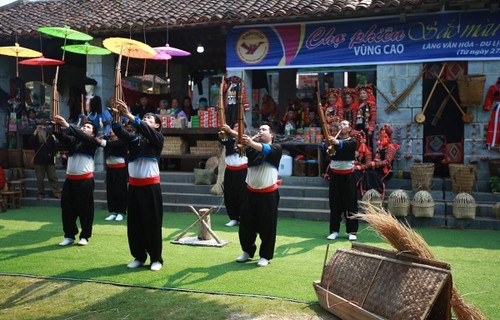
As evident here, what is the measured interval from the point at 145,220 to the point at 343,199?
3.22 meters

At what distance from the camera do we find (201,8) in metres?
12.6

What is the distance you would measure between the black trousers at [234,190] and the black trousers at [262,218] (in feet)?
7.83

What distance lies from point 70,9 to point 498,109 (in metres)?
11.7

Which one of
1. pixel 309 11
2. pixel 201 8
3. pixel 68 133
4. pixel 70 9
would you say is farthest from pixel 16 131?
pixel 309 11

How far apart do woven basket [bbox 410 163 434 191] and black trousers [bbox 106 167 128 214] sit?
5.53 meters

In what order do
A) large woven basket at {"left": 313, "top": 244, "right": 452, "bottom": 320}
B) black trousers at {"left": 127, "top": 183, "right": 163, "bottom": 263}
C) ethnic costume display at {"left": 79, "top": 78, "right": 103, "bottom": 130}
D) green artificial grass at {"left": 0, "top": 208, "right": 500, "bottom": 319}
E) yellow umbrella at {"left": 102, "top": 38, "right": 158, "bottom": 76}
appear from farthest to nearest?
ethnic costume display at {"left": 79, "top": 78, "right": 103, "bottom": 130} < yellow umbrella at {"left": 102, "top": 38, "right": 158, "bottom": 76} < black trousers at {"left": 127, "top": 183, "right": 163, "bottom": 263} < green artificial grass at {"left": 0, "top": 208, "right": 500, "bottom": 319} < large woven basket at {"left": 313, "top": 244, "right": 452, "bottom": 320}

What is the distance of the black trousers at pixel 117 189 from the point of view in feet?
31.8

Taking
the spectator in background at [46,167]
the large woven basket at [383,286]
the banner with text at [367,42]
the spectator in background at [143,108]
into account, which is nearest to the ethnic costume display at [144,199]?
the large woven basket at [383,286]

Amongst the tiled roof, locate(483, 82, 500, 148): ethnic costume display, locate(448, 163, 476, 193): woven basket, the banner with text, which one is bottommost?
locate(448, 163, 476, 193): woven basket

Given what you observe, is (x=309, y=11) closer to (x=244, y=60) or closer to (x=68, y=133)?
(x=244, y=60)

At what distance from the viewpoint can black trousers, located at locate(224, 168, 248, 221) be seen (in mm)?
8836

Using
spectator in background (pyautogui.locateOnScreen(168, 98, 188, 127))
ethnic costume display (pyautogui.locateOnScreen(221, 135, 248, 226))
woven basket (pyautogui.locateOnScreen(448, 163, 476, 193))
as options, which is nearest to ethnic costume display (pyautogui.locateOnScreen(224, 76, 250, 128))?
spectator in background (pyautogui.locateOnScreen(168, 98, 188, 127))

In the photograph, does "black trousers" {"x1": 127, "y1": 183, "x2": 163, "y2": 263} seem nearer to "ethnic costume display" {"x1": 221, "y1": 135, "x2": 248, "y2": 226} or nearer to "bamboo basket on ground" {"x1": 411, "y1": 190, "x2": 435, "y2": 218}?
"ethnic costume display" {"x1": 221, "y1": 135, "x2": 248, "y2": 226}

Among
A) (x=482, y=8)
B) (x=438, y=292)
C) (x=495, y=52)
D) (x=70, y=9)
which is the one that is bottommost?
(x=438, y=292)
